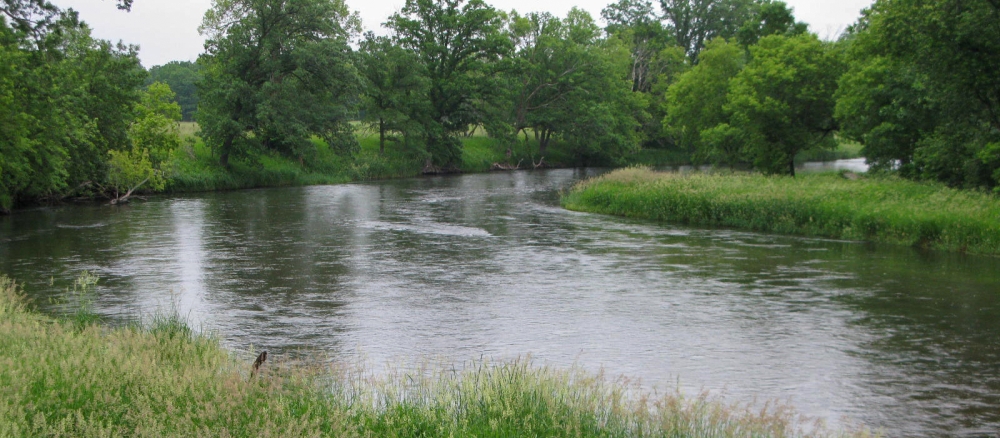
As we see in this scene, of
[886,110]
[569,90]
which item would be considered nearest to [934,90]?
[886,110]

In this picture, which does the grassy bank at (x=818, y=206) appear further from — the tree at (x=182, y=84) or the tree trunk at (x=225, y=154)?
the tree at (x=182, y=84)

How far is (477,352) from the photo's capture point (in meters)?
14.1

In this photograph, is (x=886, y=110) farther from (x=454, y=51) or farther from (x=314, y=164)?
(x=454, y=51)

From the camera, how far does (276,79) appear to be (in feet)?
188

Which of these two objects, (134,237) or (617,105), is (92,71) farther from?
(617,105)

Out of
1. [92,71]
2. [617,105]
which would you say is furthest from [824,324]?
[617,105]

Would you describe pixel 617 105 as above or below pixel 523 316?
above

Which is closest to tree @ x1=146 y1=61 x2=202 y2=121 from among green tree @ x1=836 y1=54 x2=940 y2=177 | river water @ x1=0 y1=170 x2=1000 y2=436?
river water @ x1=0 y1=170 x2=1000 y2=436

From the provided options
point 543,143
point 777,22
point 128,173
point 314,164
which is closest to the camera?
point 128,173

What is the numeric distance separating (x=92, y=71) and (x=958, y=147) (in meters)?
39.2

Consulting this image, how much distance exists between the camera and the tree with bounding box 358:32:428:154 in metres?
67.3

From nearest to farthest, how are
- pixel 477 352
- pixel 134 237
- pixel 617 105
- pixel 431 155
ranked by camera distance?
pixel 477 352 < pixel 134 237 < pixel 431 155 < pixel 617 105

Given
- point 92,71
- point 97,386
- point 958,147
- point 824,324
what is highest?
point 92,71

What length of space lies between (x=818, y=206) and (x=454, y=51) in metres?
50.2
